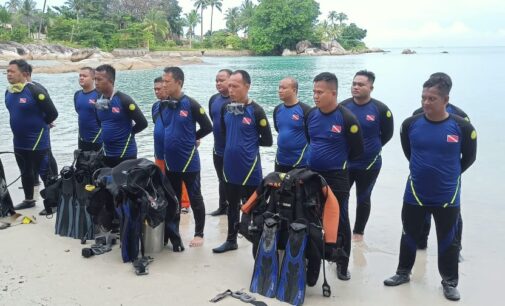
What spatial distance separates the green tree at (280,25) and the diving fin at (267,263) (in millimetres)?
81334

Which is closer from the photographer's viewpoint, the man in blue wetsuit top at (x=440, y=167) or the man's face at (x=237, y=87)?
the man in blue wetsuit top at (x=440, y=167)

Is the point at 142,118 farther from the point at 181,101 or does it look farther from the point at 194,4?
the point at 194,4

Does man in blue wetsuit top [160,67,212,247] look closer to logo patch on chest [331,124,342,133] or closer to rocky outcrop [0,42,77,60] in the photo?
logo patch on chest [331,124,342,133]

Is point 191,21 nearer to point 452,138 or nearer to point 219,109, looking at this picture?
point 219,109

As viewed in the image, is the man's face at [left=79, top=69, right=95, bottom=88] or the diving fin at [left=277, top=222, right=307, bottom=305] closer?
the diving fin at [left=277, top=222, right=307, bottom=305]

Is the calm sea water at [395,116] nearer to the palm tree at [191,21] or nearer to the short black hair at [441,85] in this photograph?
the short black hair at [441,85]

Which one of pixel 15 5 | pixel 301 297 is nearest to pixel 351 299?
pixel 301 297

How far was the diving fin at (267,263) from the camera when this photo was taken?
13.2 feet

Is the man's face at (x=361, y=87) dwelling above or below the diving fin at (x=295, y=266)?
above

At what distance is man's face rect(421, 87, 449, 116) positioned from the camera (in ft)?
12.8

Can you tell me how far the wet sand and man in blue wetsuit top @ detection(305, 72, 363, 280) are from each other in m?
0.49

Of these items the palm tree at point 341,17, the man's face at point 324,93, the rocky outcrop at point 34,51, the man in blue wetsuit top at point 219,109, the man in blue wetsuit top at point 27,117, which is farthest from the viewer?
the palm tree at point 341,17

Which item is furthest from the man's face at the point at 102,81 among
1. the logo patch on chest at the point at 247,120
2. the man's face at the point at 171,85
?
the logo patch on chest at the point at 247,120

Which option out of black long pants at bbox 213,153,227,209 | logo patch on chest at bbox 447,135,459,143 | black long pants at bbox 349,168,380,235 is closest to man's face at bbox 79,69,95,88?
black long pants at bbox 213,153,227,209
